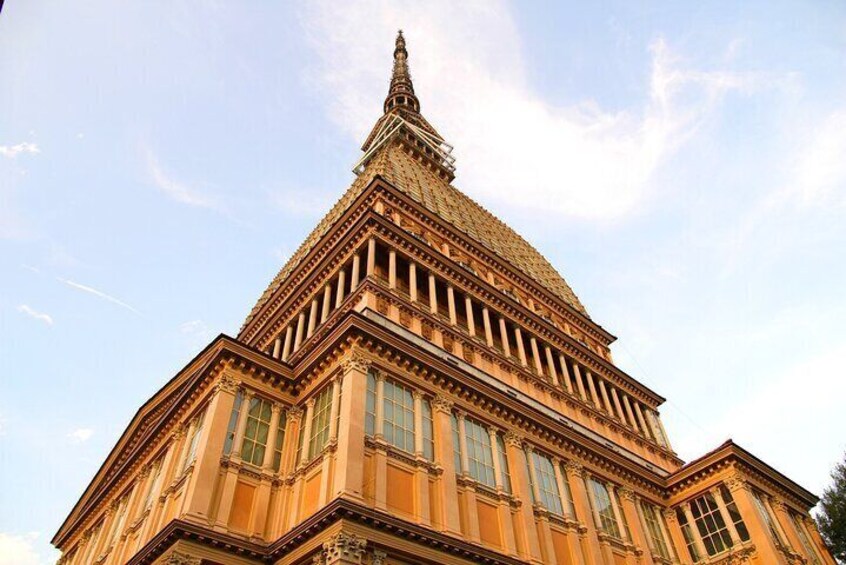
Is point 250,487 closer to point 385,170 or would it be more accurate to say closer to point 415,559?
point 415,559

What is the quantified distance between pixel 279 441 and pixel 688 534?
25.3 meters

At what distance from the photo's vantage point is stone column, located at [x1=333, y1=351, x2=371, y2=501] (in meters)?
19.8

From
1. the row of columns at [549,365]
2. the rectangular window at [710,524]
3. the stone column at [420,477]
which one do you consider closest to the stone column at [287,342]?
the row of columns at [549,365]

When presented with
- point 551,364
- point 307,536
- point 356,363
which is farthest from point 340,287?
point 307,536

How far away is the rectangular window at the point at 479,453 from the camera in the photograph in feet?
82.0

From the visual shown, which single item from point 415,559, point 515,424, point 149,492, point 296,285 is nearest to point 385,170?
point 296,285

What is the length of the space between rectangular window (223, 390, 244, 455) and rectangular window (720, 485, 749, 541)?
2798cm

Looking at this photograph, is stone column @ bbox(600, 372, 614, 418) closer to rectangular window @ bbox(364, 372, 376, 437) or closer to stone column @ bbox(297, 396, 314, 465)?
rectangular window @ bbox(364, 372, 376, 437)

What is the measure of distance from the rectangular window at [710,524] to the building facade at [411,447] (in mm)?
85

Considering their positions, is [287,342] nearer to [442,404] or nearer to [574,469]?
[442,404]

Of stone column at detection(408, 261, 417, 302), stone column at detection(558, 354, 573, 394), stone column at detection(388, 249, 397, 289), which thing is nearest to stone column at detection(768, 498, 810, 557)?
stone column at detection(558, 354, 573, 394)

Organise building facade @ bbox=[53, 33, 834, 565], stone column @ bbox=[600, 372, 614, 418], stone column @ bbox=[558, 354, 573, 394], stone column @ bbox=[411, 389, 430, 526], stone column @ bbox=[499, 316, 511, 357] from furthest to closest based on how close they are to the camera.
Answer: stone column @ bbox=[600, 372, 614, 418], stone column @ bbox=[558, 354, 573, 394], stone column @ bbox=[499, 316, 511, 357], stone column @ bbox=[411, 389, 430, 526], building facade @ bbox=[53, 33, 834, 565]

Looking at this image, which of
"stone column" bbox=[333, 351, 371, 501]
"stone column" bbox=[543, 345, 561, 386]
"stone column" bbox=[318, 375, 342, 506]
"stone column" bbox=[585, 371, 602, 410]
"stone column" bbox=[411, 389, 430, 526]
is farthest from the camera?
"stone column" bbox=[585, 371, 602, 410]

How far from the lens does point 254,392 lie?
2553cm
